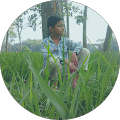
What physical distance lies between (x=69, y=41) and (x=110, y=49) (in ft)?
1.18

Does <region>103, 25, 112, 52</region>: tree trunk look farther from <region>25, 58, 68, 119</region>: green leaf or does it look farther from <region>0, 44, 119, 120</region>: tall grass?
<region>25, 58, 68, 119</region>: green leaf

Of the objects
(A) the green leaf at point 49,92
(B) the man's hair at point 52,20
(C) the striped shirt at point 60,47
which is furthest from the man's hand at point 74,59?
(A) the green leaf at point 49,92

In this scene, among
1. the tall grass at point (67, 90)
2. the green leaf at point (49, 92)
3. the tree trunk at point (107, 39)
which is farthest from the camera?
the tree trunk at point (107, 39)

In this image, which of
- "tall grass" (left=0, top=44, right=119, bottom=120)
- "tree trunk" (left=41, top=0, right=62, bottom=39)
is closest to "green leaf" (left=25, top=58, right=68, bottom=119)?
"tall grass" (left=0, top=44, right=119, bottom=120)

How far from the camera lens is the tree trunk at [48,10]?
1.25 m

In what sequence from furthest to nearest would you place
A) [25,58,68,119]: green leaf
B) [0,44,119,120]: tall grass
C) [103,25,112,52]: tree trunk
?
[103,25,112,52]: tree trunk
[0,44,119,120]: tall grass
[25,58,68,119]: green leaf

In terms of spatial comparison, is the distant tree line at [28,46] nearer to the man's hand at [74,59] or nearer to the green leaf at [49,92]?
the man's hand at [74,59]

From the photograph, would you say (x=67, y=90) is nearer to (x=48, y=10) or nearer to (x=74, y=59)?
(x=74, y=59)

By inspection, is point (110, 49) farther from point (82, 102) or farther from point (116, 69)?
point (82, 102)

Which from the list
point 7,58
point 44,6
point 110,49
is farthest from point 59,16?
point 7,58

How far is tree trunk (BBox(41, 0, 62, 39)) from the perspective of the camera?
4.09 feet

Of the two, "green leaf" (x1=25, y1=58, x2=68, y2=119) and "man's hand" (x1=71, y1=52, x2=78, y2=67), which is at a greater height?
"man's hand" (x1=71, y1=52, x2=78, y2=67)

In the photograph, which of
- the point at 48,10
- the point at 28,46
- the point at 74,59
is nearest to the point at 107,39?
the point at 74,59

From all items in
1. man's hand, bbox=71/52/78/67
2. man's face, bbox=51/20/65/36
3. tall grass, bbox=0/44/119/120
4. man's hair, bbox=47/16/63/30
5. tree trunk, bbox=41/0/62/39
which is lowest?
tall grass, bbox=0/44/119/120
